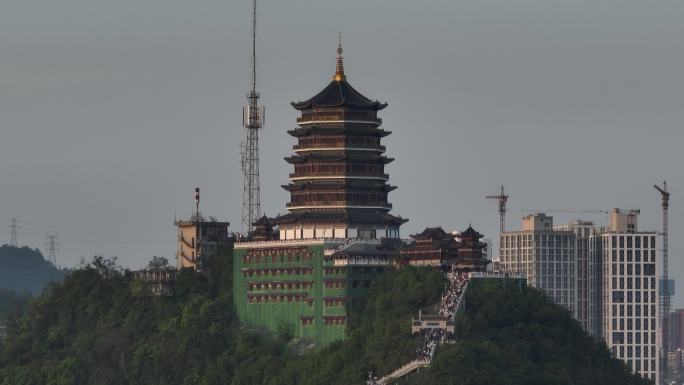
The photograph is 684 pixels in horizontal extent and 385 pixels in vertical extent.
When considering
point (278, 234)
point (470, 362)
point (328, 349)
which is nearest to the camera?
point (470, 362)

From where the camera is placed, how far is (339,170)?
19338cm

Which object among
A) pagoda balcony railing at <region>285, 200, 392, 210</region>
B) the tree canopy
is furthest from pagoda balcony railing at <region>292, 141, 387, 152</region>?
the tree canopy

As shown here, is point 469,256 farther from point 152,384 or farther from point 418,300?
point 152,384

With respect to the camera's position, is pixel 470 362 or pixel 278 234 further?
pixel 278 234

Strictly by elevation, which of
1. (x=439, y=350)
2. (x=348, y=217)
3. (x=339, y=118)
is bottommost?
(x=439, y=350)

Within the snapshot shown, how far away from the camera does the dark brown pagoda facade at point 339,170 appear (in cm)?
19275

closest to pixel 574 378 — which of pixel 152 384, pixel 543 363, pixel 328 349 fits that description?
pixel 543 363

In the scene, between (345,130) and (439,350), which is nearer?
(439,350)

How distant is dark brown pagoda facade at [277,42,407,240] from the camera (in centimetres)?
19275

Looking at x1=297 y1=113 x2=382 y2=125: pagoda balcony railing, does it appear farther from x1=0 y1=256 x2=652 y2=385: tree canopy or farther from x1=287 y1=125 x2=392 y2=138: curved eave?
x1=0 y1=256 x2=652 y2=385: tree canopy

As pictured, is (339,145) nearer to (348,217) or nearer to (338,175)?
(338,175)

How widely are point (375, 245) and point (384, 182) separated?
6449mm

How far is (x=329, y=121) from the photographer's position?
637 feet

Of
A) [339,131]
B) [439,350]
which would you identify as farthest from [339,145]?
[439,350]
